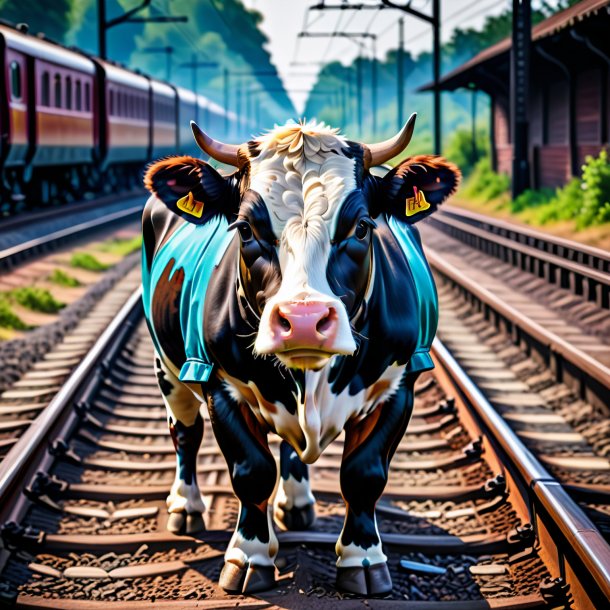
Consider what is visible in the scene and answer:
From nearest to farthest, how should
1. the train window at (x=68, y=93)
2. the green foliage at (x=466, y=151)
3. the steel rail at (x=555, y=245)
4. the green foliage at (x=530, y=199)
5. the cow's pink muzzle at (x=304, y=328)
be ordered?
1. the cow's pink muzzle at (x=304, y=328)
2. the steel rail at (x=555, y=245)
3. the green foliage at (x=530, y=199)
4. the train window at (x=68, y=93)
5. the green foliage at (x=466, y=151)

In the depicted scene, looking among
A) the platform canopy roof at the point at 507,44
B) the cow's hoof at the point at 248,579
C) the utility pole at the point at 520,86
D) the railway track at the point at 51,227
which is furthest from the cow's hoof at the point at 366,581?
the utility pole at the point at 520,86

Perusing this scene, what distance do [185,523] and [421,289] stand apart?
1.56 m

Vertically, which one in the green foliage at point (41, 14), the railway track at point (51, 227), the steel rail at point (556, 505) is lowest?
the steel rail at point (556, 505)

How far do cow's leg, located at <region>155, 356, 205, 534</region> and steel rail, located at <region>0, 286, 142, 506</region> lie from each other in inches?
30.4

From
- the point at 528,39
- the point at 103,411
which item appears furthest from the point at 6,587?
the point at 528,39

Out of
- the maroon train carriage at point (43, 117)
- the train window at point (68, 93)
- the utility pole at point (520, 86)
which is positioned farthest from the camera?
the train window at point (68, 93)

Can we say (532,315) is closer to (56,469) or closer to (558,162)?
(56,469)

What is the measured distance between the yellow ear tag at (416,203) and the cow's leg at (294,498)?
1.41 meters

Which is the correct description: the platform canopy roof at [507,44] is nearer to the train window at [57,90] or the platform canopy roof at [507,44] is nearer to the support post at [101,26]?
the train window at [57,90]

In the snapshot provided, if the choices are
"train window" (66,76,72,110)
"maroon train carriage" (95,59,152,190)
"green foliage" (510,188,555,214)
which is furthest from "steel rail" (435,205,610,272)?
"maroon train carriage" (95,59,152,190)

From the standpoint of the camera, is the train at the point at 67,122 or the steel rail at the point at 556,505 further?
the train at the point at 67,122

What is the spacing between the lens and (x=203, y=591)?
4.30m

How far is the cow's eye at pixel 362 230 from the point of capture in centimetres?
375

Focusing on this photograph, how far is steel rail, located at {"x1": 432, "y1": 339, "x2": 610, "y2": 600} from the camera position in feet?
13.1
